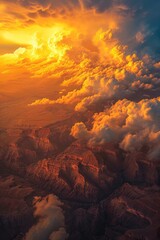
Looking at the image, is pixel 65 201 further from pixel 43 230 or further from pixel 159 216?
pixel 159 216

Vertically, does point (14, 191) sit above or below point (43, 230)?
above

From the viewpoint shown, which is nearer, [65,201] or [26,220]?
[26,220]

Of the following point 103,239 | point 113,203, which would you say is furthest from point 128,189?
point 103,239

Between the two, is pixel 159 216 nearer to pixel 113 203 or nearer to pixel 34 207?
pixel 113 203

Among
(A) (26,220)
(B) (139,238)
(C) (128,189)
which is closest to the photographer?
(B) (139,238)

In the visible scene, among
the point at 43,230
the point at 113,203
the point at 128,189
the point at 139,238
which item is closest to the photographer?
the point at 139,238

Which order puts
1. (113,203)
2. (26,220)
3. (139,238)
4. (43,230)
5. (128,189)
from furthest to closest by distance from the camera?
(128,189) < (113,203) < (26,220) < (43,230) < (139,238)

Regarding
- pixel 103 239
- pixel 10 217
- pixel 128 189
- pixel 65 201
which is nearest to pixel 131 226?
pixel 103 239

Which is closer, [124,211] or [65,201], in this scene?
[124,211]

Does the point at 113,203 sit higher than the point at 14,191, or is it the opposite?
the point at 14,191
